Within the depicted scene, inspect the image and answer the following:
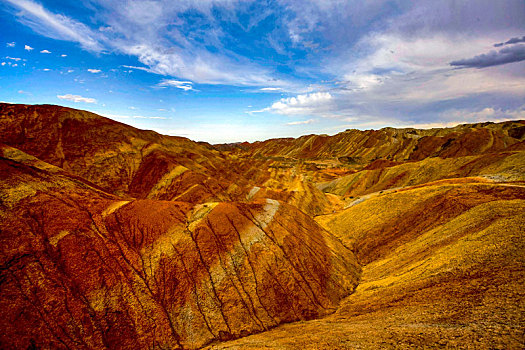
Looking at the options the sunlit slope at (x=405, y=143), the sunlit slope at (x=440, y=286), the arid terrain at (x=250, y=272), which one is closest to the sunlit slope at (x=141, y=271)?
the arid terrain at (x=250, y=272)

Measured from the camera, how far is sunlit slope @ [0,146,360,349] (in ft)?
38.6

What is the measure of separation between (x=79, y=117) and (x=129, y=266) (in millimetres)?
50350

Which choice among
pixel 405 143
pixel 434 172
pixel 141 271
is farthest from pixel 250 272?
pixel 405 143

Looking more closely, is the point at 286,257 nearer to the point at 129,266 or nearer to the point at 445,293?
the point at 445,293

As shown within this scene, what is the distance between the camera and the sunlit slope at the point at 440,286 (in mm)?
8938

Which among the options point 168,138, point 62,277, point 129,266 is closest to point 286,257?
point 129,266

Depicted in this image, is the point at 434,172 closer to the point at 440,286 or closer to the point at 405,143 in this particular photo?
the point at 440,286

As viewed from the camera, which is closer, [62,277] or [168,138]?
[62,277]

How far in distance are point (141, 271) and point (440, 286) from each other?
17.9 metres

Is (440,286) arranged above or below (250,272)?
above

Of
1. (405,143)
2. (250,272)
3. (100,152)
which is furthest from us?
(405,143)

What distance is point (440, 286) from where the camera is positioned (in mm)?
12359

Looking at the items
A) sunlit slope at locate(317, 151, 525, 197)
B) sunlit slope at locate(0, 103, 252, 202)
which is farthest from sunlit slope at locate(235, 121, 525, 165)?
sunlit slope at locate(0, 103, 252, 202)

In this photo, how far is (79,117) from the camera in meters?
49.3
